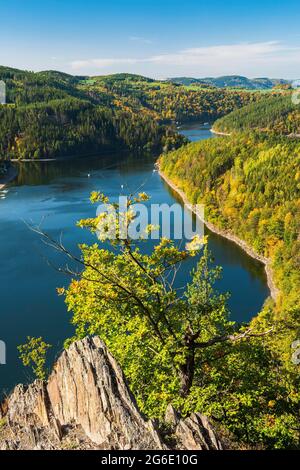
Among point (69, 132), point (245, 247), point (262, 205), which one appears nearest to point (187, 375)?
point (245, 247)

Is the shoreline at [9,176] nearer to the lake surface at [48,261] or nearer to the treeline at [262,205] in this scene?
the lake surface at [48,261]

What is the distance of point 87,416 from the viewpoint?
1186 centimetres

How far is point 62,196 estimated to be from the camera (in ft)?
345

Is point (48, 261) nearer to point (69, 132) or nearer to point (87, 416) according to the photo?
point (87, 416)

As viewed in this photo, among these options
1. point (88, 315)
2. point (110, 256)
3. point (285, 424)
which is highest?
point (110, 256)

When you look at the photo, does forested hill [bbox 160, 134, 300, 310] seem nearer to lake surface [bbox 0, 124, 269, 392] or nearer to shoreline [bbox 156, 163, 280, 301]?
shoreline [bbox 156, 163, 280, 301]

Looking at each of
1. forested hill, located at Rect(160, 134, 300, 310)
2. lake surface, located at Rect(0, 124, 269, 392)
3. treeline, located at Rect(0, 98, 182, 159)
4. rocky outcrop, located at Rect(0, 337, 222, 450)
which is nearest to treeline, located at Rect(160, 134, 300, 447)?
forested hill, located at Rect(160, 134, 300, 310)

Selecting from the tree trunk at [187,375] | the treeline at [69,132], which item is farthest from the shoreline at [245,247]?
the treeline at [69,132]

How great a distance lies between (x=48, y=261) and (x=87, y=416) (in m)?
5.22

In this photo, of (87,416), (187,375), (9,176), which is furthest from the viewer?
(9,176)

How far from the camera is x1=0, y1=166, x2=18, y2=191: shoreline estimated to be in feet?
388
